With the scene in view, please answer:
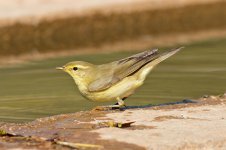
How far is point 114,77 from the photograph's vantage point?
8.50m

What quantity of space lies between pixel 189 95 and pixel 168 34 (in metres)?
4.98

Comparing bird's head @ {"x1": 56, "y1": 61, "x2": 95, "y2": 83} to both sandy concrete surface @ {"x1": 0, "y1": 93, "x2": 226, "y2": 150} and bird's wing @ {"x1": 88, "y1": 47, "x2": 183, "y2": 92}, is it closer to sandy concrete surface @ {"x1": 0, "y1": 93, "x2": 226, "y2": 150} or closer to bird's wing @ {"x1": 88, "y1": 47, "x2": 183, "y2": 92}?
bird's wing @ {"x1": 88, "y1": 47, "x2": 183, "y2": 92}

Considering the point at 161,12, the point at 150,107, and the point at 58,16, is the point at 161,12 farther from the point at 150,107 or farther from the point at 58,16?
the point at 150,107

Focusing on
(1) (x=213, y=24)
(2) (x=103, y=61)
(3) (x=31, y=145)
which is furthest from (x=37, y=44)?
(3) (x=31, y=145)

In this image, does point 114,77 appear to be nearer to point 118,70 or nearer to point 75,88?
point 118,70

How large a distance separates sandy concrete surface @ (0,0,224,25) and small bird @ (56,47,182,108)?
635 cm

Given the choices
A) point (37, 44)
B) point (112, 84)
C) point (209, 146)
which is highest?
point (37, 44)

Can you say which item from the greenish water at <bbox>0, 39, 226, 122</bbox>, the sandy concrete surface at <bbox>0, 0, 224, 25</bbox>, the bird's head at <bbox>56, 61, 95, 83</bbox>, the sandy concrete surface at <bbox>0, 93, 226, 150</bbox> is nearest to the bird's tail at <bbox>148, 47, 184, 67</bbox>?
the sandy concrete surface at <bbox>0, 93, 226, 150</bbox>

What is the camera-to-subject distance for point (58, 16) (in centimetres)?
1530

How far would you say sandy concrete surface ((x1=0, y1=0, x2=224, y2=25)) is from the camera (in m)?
15.0

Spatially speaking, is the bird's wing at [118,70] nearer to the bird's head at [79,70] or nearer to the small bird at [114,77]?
the small bird at [114,77]

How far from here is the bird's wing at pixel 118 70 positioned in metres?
8.41

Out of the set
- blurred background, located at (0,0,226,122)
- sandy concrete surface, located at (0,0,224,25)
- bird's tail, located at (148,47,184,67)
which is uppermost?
sandy concrete surface, located at (0,0,224,25)

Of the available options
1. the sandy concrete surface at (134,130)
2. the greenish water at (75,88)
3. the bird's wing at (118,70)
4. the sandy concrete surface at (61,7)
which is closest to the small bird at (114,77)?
the bird's wing at (118,70)
